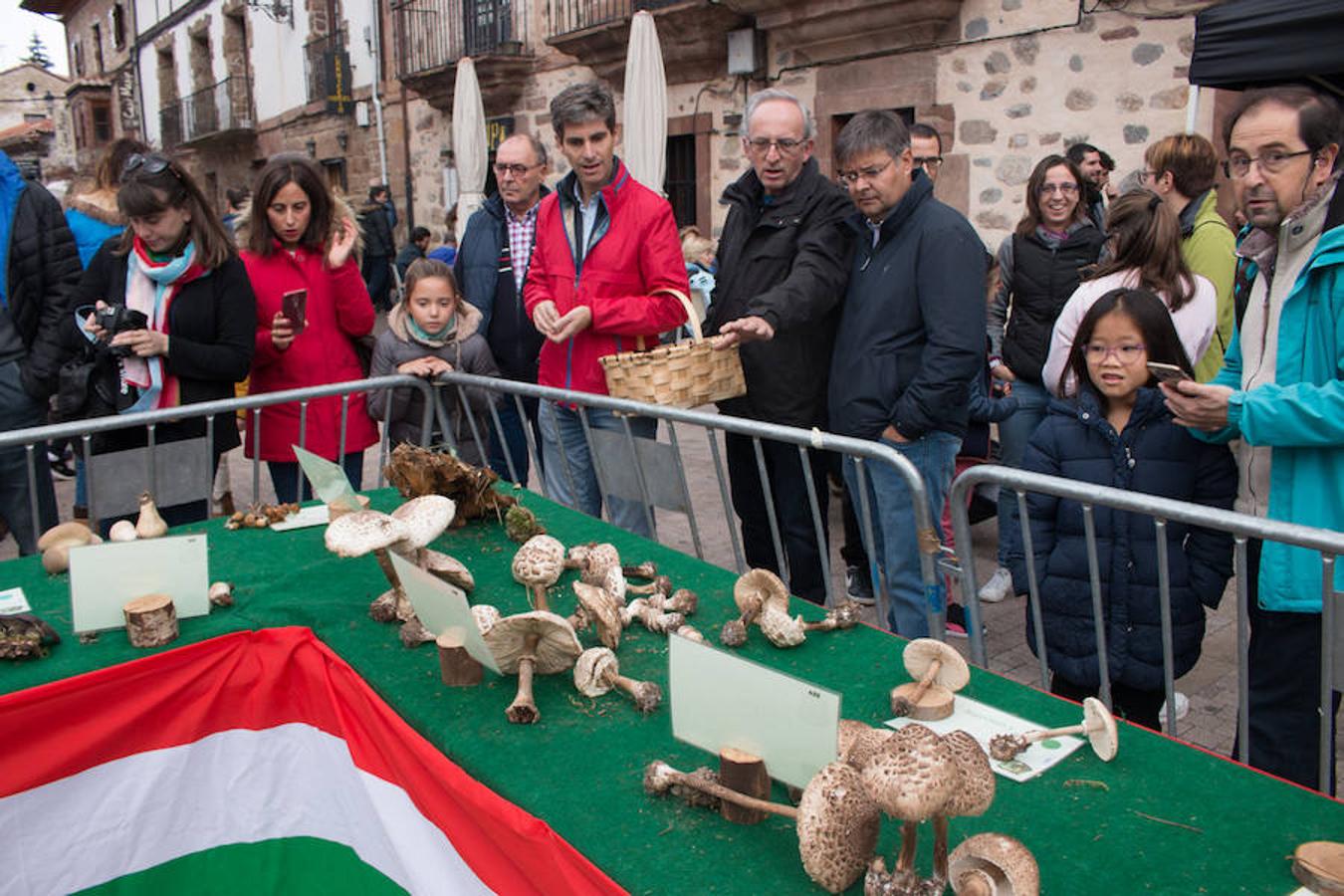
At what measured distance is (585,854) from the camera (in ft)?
4.62

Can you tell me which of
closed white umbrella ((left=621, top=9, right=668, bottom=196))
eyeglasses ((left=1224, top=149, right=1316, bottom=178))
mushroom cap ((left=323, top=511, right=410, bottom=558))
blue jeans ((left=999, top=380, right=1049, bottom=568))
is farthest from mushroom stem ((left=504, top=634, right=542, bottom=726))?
closed white umbrella ((left=621, top=9, right=668, bottom=196))

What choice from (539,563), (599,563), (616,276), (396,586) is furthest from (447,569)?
(616,276)

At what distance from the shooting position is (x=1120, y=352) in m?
2.64

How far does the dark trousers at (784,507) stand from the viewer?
147 inches

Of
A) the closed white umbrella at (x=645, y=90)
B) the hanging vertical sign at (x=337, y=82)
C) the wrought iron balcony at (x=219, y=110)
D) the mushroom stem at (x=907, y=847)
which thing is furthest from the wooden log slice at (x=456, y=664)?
the wrought iron balcony at (x=219, y=110)

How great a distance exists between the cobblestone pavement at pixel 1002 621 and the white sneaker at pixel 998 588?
0.12ft

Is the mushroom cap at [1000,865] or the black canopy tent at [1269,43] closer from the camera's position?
the mushroom cap at [1000,865]

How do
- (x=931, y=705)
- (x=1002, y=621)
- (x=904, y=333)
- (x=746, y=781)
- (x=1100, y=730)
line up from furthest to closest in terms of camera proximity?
(x=1002, y=621) → (x=904, y=333) → (x=931, y=705) → (x=1100, y=730) → (x=746, y=781)

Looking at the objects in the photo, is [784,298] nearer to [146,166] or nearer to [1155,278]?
[1155,278]

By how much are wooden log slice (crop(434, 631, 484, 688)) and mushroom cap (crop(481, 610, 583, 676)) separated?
0.25 ft

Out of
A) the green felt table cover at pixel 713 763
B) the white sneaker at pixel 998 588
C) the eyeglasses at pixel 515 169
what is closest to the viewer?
the green felt table cover at pixel 713 763

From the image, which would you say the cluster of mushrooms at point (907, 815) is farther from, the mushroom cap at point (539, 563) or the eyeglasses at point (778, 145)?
the eyeglasses at point (778, 145)

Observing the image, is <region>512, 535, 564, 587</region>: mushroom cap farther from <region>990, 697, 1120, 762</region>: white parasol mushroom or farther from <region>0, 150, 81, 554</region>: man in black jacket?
<region>0, 150, 81, 554</region>: man in black jacket

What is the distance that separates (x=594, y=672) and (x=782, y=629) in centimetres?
41
